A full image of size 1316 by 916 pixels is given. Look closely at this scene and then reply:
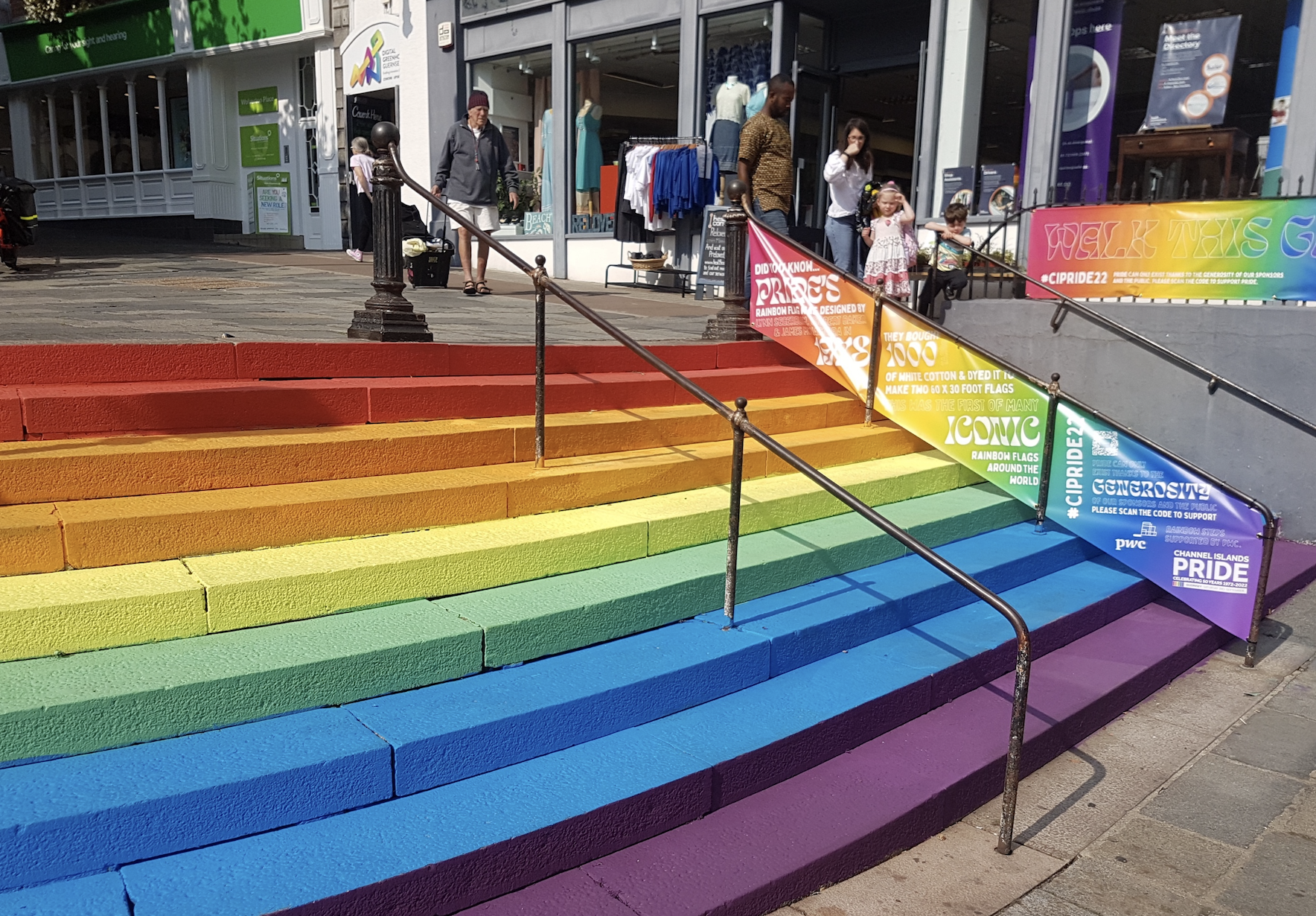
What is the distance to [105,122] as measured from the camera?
21.8m

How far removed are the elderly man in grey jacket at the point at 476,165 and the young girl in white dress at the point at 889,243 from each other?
3.63 m

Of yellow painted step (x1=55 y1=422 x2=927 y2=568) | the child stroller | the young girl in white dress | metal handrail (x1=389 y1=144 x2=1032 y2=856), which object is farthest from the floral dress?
the child stroller

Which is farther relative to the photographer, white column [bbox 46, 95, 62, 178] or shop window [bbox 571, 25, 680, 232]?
white column [bbox 46, 95, 62, 178]

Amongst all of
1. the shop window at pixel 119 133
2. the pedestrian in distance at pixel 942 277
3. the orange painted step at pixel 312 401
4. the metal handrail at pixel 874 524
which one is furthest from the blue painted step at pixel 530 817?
the shop window at pixel 119 133

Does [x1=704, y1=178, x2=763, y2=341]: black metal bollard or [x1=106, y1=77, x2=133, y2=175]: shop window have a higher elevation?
[x1=106, y1=77, x2=133, y2=175]: shop window

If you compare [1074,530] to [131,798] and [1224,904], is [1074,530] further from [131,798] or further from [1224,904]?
[131,798]

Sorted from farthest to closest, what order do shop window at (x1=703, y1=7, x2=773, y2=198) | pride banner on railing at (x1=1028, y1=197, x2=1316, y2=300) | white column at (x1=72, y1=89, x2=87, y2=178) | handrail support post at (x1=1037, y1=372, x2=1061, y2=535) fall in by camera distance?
white column at (x1=72, y1=89, x2=87, y2=178)
shop window at (x1=703, y1=7, x2=773, y2=198)
pride banner on railing at (x1=1028, y1=197, x2=1316, y2=300)
handrail support post at (x1=1037, y1=372, x2=1061, y2=535)

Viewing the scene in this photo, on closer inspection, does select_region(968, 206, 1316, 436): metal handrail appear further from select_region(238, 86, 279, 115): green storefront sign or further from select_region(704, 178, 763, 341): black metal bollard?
select_region(238, 86, 279, 115): green storefront sign

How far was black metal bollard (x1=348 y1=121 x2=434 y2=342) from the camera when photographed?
538 cm

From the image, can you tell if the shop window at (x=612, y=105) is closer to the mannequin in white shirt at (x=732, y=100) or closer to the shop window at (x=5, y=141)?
the mannequin in white shirt at (x=732, y=100)

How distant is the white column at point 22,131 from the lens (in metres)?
23.7

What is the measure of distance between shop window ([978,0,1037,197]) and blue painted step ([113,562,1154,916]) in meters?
9.13

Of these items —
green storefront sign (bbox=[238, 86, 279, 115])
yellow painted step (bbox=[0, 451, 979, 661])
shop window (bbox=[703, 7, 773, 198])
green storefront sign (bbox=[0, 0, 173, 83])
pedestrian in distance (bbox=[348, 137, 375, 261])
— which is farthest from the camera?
green storefront sign (bbox=[0, 0, 173, 83])

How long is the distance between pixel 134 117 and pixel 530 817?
2293 cm
